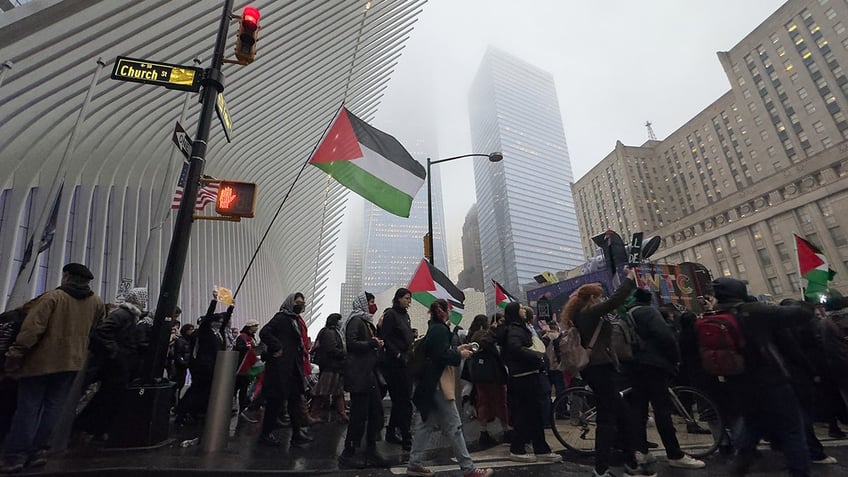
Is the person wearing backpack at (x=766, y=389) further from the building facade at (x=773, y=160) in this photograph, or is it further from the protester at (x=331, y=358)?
the building facade at (x=773, y=160)

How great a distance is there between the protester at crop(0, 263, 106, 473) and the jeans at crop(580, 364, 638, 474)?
17.0 ft

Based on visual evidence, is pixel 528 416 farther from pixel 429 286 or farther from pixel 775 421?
pixel 429 286

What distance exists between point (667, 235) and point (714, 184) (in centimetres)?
2436

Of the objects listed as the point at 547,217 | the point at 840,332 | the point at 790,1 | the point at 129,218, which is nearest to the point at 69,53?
the point at 129,218

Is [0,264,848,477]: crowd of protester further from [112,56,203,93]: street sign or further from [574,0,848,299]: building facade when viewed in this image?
[574,0,848,299]: building facade

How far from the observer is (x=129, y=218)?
14750 millimetres

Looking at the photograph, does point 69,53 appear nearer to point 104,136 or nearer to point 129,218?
point 104,136

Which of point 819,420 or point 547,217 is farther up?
point 547,217

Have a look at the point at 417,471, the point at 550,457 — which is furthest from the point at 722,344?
the point at 417,471

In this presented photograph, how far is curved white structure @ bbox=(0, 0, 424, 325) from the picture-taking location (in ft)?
33.5

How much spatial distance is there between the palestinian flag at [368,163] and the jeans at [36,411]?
4.09m

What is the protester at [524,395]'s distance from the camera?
14.7 ft

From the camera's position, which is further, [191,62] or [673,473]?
[191,62]

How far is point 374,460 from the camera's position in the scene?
4410 mm
